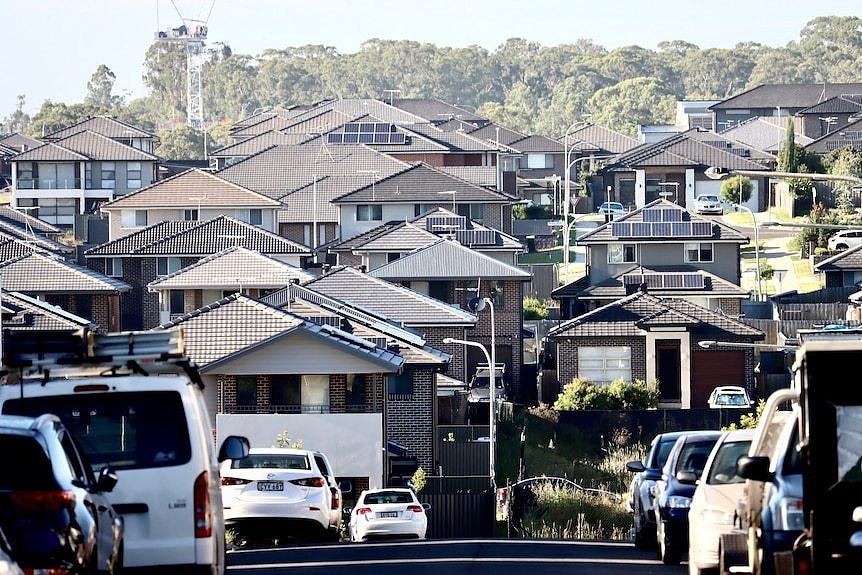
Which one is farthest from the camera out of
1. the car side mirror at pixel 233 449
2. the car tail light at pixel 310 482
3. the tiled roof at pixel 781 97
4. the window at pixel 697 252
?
the tiled roof at pixel 781 97

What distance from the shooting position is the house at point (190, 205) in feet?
295

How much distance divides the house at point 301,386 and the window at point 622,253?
35.0 m

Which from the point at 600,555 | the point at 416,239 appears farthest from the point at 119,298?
the point at 600,555

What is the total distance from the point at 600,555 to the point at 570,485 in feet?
81.2

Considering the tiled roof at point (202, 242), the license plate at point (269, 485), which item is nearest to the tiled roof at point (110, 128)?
the tiled roof at point (202, 242)

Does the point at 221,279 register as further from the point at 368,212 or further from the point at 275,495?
the point at 275,495

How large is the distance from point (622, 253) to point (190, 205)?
22.8m

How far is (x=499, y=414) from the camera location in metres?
60.3

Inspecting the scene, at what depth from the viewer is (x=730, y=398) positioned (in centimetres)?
6128

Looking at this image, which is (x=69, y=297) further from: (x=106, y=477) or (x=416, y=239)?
(x=106, y=477)

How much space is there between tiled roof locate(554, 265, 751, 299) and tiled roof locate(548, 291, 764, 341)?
738 cm

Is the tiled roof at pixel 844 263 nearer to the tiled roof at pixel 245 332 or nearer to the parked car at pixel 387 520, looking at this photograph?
the tiled roof at pixel 245 332

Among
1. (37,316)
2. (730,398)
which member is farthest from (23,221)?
(730,398)

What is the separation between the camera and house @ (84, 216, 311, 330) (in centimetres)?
7794
